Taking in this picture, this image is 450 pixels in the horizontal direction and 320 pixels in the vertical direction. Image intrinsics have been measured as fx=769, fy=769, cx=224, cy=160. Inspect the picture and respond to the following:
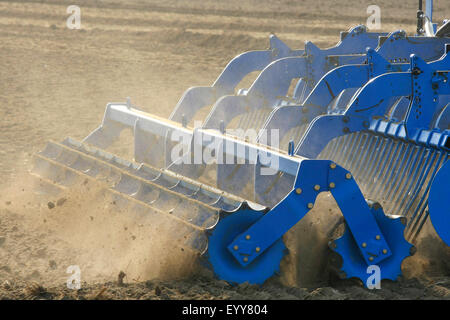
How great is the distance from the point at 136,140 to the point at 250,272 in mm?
3259

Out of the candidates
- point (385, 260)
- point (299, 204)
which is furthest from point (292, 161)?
point (385, 260)

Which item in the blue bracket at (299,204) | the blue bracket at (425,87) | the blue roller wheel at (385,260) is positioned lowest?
the blue roller wheel at (385,260)

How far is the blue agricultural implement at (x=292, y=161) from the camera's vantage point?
5734 mm

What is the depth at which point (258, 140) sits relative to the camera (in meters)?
7.54

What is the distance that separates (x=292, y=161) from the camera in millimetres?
6098

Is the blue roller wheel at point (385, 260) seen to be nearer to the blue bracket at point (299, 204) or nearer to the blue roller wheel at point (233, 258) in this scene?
the blue bracket at point (299, 204)

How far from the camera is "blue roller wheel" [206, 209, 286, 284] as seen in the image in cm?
568

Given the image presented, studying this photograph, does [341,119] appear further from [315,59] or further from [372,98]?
[315,59]

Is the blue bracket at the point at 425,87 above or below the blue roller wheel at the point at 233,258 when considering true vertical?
above

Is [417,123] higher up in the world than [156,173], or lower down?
higher up

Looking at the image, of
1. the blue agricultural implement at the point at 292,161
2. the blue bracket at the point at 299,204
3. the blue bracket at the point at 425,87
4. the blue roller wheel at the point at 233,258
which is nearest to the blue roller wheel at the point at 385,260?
the blue agricultural implement at the point at 292,161

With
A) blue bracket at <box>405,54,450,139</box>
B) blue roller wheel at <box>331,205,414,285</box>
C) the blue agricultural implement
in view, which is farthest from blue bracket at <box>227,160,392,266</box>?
blue bracket at <box>405,54,450,139</box>

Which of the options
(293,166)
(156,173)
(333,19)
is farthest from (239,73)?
(333,19)

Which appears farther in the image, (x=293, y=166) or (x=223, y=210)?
(x=293, y=166)
